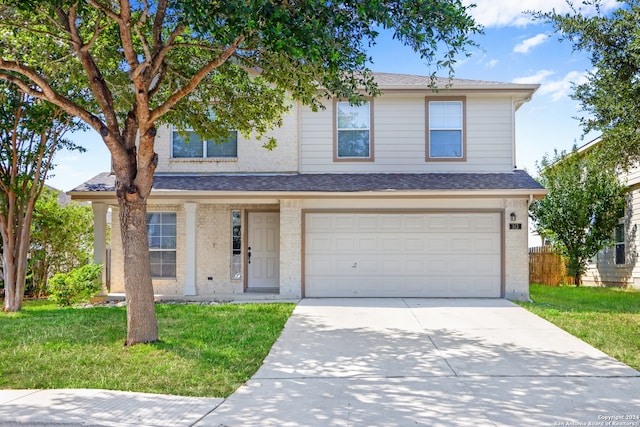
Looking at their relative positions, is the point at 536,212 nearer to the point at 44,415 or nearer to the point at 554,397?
the point at 554,397

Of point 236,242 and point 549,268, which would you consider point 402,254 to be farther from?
point 549,268

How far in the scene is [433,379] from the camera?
20.5ft

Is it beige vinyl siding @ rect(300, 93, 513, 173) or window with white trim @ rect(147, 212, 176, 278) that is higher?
beige vinyl siding @ rect(300, 93, 513, 173)

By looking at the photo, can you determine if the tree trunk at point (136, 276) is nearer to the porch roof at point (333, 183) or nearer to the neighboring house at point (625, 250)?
the porch roof at point (333, 183)

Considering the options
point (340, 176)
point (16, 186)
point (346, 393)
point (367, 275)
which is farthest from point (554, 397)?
point (16, 186)

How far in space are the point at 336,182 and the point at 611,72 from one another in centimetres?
630

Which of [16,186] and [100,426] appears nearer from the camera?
[100,426]

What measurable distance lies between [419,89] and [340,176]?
2.98 m

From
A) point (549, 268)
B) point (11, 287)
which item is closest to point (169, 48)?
point (11, 287)

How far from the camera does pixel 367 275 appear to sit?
13516 mm

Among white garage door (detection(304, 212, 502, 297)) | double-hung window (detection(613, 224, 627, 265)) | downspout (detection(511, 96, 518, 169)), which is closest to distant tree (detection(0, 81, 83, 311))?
white garage door (detection(304, 212, 502, 297))

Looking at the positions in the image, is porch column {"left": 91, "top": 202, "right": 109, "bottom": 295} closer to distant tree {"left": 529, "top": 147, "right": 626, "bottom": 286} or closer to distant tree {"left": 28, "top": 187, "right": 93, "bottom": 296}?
distant tree {"left": 28, "top": 187, "right": 93, "bottom": 296}

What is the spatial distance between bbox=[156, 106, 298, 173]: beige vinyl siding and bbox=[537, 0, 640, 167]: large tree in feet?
21.2

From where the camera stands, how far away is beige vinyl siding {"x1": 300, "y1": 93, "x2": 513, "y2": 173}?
13953 millimetres
